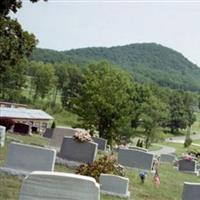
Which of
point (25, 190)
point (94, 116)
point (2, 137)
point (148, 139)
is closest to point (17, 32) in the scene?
point (2, 137)

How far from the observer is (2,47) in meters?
20.5

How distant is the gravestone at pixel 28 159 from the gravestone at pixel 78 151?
3.71m

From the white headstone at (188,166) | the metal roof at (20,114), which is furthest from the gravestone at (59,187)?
the metal roof at (20,114)

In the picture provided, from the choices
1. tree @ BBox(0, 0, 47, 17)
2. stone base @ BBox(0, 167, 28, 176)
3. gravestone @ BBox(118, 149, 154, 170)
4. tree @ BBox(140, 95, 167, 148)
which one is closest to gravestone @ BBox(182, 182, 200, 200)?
stone base @ BBox(0, 167, 28, 176)

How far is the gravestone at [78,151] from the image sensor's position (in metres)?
16.0

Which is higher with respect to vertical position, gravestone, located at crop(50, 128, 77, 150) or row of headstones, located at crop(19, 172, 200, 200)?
row of headstones, located at crop(19, 172, 200, 200)

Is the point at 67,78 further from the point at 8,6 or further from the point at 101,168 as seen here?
the point at 101,168

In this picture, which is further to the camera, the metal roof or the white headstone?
the metal roof

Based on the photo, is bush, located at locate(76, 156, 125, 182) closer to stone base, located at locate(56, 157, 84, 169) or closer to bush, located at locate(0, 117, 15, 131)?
stone base, located at locate(56, 157, 84, 169)

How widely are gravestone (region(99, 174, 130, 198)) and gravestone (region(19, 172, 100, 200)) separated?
5380 millimetres

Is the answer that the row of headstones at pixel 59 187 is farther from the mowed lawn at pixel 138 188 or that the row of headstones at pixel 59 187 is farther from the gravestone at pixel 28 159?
the gravestone at pixel 28 159

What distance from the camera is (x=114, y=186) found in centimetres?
1234

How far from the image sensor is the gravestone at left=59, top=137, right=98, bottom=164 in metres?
16.0

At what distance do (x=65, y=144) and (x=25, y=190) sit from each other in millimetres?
9416
